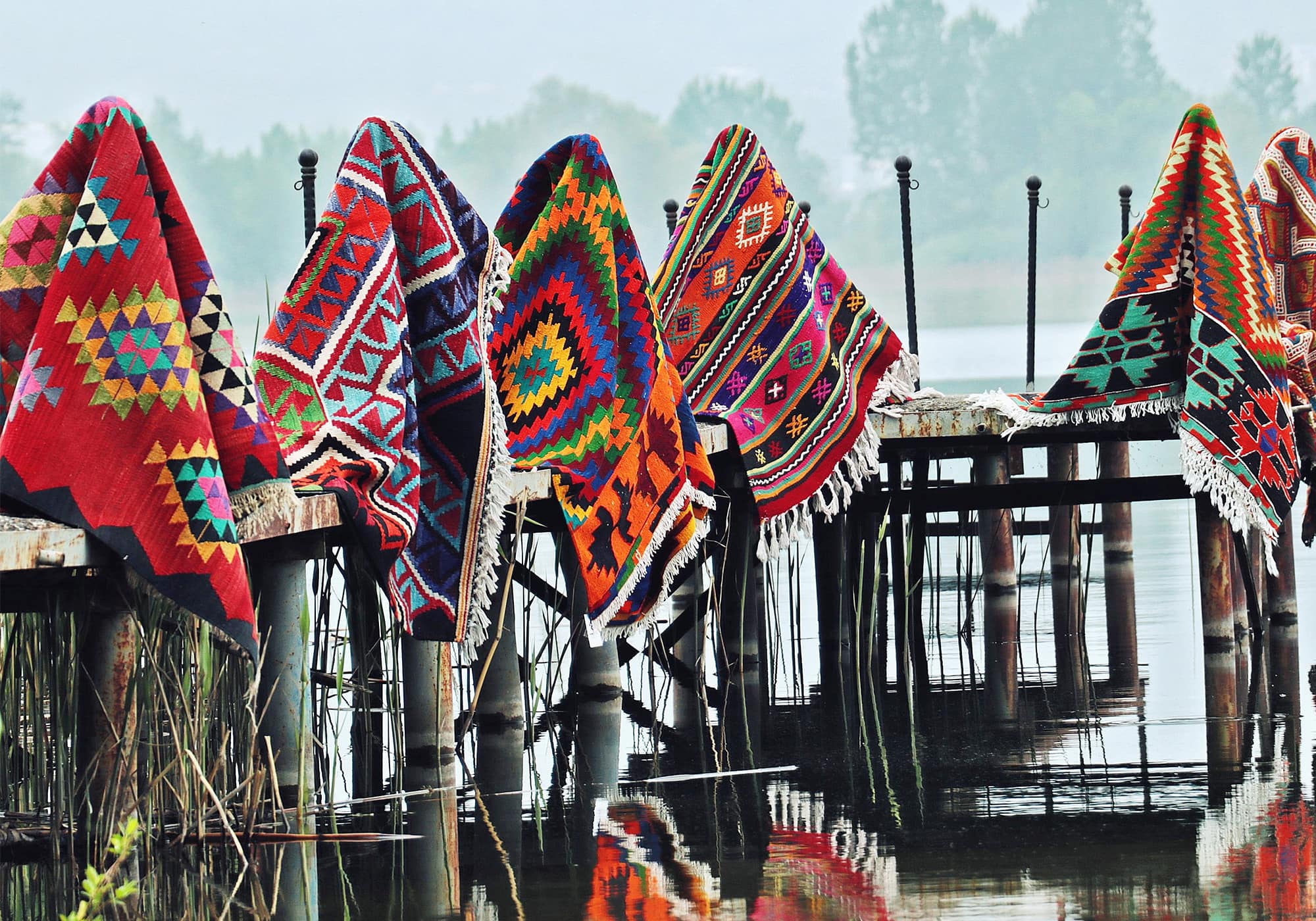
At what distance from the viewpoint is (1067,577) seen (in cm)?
890

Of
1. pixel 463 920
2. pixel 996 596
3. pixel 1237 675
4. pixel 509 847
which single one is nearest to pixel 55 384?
pixel 463 920

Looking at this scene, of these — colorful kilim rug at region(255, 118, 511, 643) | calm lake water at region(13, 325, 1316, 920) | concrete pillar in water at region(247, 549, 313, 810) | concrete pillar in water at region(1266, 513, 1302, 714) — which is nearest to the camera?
calm lake water at region(13, 325, 1316, 920)

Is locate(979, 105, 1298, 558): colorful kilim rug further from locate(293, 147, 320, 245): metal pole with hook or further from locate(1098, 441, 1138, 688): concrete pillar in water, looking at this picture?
locate(293, 147, 320, 245): metal pole with hook

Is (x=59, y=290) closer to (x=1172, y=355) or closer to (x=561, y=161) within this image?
(x=561, y=161)

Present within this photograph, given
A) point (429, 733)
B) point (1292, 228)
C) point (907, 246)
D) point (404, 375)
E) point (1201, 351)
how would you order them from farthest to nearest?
point (907, 246)
point (1292, 228)
point (1201, 351)
point (429, 733)
point (404, 375)

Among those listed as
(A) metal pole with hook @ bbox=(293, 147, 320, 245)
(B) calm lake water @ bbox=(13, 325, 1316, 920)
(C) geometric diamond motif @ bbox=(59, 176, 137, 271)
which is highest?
(A) metal pole with hook @ bbox=(293, 147, 320, 245)

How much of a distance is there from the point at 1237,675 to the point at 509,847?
347cm

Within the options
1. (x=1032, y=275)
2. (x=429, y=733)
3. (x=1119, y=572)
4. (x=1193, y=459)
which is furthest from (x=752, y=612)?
(x=1032, y=275)

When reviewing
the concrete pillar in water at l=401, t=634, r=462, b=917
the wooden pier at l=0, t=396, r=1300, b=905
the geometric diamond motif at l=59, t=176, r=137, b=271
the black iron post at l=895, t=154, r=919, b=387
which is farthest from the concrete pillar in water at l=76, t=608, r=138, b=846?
the black iron post at l=895, t=154, r=919, b=387

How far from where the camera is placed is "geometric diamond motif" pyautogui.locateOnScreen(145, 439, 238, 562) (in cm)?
353

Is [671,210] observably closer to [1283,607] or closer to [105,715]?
[1283,607]

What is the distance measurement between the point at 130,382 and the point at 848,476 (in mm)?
4024

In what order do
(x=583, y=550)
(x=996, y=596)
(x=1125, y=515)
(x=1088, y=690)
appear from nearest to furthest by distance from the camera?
(x=583, y=550)
(x=1088, y=690)
(x=996, y=596)
(x=1125, y=515)

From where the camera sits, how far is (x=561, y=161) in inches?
230
